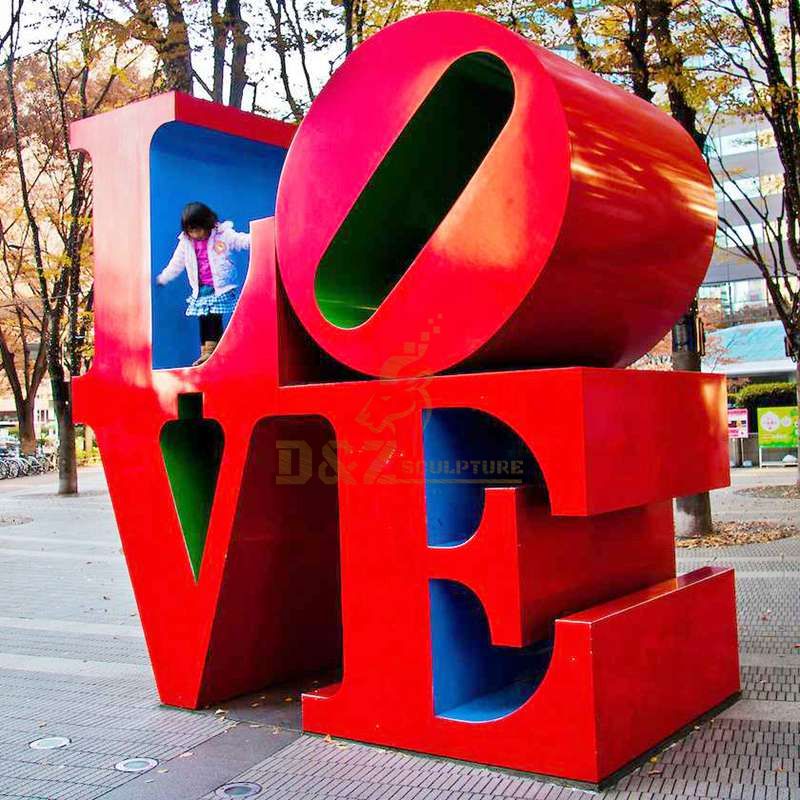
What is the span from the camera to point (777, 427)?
25.7 meters

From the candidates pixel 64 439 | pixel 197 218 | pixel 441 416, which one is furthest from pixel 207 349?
pixel 64 439

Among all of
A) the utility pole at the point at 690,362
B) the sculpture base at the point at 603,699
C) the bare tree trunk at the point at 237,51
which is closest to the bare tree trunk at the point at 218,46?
the bare tree trunk at the point at 237,51

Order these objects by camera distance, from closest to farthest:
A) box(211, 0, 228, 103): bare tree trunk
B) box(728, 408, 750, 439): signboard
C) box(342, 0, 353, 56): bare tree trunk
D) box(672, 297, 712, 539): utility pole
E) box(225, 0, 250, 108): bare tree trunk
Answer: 1. box(342, 0, 353, 56): bare tree trunk
2. box(211, 0, 228, 103): bare tree trunk
3. box(225, 0, 250, 108): bare tree trunk
4. box(672, 297, 712, 539): utility pole
5. box(728, 408, 750, 439): signboard

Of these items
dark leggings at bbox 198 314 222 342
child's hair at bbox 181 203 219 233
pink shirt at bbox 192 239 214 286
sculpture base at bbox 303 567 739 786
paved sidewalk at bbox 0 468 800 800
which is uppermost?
child's hair at bbox 181 203 219 233

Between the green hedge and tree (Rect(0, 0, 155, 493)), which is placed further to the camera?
the green hedge

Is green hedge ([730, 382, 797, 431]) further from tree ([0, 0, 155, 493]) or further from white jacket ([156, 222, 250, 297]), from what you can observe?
white jacket ([156, 222, 250, 297])

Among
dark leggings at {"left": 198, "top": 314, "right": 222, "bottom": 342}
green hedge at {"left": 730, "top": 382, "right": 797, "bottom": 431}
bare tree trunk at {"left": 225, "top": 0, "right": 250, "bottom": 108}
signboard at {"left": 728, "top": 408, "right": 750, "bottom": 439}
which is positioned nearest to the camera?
dark leggings at {"left": 198, "top": 314, "right": 222, "bottom": 342}

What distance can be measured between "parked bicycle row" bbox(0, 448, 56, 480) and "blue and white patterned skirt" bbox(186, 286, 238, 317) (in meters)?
26.7

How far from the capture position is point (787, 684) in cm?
646

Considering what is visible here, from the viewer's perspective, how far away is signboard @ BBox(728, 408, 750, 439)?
87.4 feet

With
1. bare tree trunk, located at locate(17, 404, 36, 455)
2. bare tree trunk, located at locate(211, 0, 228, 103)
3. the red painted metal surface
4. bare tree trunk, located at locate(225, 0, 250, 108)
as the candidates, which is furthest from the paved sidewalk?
bare tree trunk, located at locate(17, 404, 36, 455)

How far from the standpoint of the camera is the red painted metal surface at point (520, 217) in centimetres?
489

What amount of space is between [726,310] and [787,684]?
3759 cm

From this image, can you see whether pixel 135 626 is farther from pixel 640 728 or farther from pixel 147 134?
pixel 640 728
